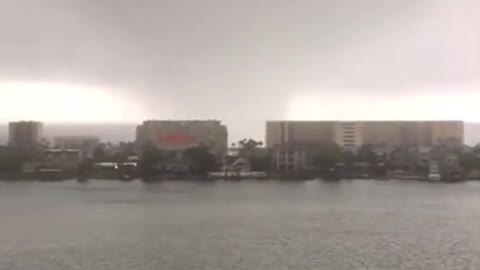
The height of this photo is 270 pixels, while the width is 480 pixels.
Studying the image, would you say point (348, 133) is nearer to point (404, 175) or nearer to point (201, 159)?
point (404, 175)

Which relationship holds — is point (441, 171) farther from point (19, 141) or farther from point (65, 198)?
point (19, 141)

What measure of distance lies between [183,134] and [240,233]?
20.3 meters

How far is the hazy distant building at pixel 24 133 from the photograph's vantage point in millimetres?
31094

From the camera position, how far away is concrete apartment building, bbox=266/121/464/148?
105 ft

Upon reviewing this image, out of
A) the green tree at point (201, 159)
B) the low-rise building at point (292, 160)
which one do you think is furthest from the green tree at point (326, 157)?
the green tree at point (201, 159)

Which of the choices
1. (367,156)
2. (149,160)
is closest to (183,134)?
(149,160)

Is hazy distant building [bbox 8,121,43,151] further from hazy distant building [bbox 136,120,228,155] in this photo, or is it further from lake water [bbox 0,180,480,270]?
lake water [bbox 0,180,480,270]

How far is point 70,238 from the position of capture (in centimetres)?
783

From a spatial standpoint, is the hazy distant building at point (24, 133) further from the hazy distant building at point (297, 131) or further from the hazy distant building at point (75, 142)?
the hazy distant building at point (297, 131)

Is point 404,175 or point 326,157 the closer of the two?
point 404,175

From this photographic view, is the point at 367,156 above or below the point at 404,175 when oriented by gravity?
above

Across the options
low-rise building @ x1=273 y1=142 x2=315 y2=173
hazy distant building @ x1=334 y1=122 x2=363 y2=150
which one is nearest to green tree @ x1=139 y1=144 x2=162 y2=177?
low-rise building @ x1=273 y1=142 x2=315 y2=173

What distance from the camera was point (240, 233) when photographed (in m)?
8.22

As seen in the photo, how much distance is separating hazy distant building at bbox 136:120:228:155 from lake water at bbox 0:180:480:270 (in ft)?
41.6
